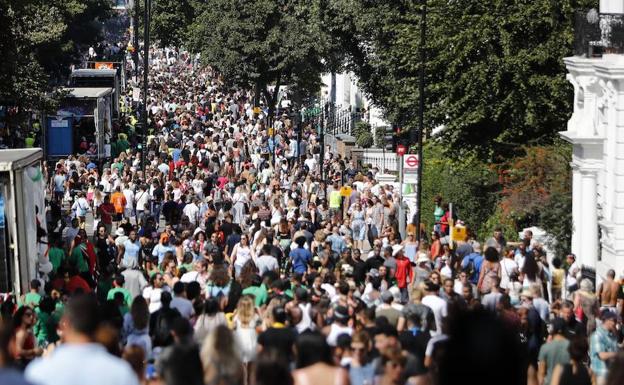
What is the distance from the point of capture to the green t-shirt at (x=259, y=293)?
1758 centimetres

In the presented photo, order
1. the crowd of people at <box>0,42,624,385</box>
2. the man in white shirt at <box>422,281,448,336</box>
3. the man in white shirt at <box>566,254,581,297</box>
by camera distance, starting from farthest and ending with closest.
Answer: the man in white shirt at <box>566,254,581,297</box> < the man in white shirt at <box>422,281,448,336</box> < the crowd of people at <box>0,42,624,385</box>

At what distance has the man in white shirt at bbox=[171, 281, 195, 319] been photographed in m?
16.5

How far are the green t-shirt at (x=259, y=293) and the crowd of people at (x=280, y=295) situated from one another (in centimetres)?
3

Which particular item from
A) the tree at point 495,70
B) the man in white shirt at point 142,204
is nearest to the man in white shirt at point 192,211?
the man in white shirt at point 142,204

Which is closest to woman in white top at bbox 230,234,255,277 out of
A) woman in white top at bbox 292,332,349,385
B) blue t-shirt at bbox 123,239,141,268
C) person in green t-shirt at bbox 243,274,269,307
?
blue t-shirt at bbox 123,239,141,268

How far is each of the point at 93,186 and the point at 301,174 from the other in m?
6.63

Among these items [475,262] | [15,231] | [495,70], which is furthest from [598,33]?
[15,231]

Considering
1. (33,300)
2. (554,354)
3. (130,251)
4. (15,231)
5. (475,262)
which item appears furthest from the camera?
(130,251)

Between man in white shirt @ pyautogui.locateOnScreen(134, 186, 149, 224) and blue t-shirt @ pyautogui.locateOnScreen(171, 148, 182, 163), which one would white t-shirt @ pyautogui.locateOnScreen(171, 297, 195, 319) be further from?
blue t-shirt @ pyautogui.locateOnScreen(171, 148, 182, 163)

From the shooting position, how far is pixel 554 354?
48.1 feet

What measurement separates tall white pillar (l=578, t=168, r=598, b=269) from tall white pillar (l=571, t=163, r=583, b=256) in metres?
0.07

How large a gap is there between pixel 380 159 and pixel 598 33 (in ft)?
72.9

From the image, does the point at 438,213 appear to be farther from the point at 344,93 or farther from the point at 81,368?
the point at 344,93

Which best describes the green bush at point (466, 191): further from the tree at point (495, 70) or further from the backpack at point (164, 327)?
the backpack at point (164, 327)
